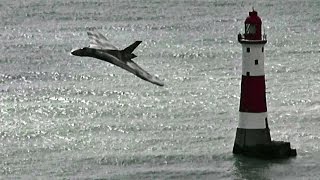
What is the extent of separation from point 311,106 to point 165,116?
7705mm

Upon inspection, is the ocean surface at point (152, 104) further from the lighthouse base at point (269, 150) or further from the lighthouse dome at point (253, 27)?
the lighthouse dome at point (253, 27)

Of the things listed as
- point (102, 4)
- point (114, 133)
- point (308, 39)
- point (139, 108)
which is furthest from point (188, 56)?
point (102, 4)

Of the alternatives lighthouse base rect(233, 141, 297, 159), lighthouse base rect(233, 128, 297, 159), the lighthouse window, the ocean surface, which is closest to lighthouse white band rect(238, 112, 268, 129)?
lighthouse base rect(233, 128, 297, 159)

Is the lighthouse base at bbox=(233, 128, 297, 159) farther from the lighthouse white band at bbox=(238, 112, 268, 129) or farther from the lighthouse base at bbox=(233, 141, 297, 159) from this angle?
the lighthouse white band at bbox=(238, 112, 268, 129)

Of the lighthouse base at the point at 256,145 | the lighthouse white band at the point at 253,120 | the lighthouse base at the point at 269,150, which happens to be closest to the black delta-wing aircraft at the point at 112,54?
the lighthouse white band at the point at 253,120

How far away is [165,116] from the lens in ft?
213

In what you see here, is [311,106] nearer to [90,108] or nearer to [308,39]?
[90,108]

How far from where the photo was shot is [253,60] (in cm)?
5456

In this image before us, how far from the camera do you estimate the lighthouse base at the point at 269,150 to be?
55.8 m

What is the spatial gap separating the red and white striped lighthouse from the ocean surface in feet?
2.15

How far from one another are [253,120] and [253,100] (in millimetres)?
957

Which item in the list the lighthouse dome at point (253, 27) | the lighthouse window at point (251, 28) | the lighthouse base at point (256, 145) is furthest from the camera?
the lighthouse base at point (256, 145)

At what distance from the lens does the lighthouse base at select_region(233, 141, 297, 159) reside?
55.8m

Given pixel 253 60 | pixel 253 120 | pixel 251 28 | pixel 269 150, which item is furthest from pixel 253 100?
pixel 251 28
